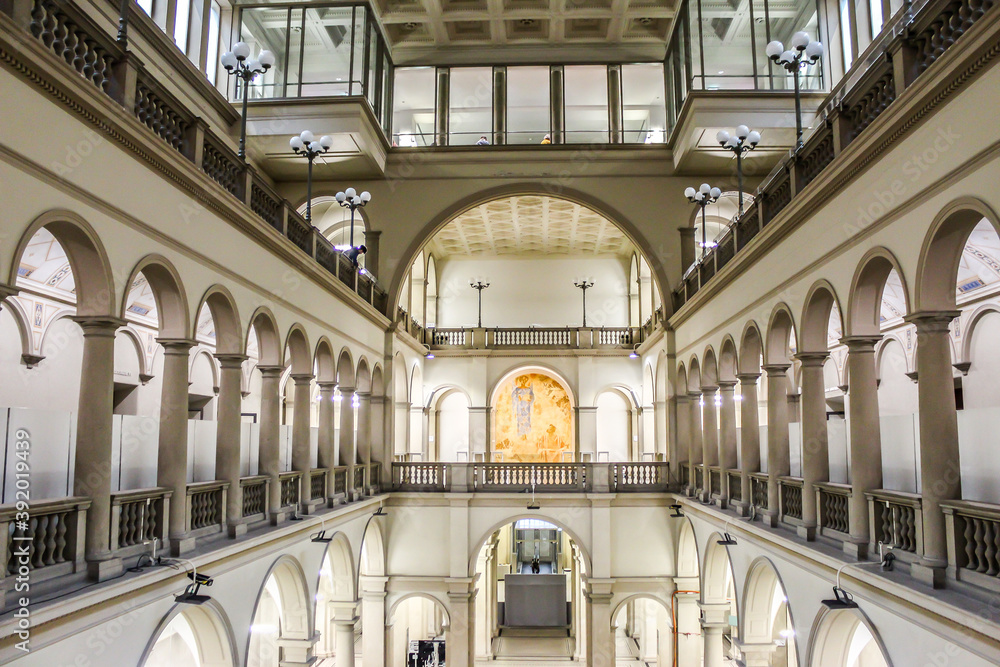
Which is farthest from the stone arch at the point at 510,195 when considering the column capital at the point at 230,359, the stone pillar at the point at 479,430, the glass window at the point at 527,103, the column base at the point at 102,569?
the column base at the point at 102,569

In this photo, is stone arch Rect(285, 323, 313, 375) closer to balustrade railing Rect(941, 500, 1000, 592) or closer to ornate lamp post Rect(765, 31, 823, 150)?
ornate lamp post Rect(765, 31, 823, 150)

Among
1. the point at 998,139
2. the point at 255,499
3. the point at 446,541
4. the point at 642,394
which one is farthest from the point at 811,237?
the point at 642,394

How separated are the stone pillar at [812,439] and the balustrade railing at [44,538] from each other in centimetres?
947

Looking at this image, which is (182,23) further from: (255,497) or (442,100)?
(255,497)

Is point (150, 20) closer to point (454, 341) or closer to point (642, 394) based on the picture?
point (454, 341)

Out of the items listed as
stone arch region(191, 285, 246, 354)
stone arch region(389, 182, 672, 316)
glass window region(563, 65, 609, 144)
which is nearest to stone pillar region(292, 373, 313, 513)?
stone arch region(191, 285, 246, 354)

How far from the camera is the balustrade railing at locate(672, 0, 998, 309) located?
24.1 feet

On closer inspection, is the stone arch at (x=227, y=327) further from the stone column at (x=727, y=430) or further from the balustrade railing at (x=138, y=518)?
the stone column at (x=727, y=430)

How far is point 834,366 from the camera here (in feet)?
71.9

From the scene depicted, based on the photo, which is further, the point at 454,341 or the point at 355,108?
the point at 454,341

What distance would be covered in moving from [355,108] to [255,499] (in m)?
11.1

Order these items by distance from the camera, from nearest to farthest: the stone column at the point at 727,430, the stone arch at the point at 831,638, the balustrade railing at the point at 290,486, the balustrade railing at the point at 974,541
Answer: the balustrade railing at the point at 974,541, the stone arch at the point at 831,638, the balustrade railing at the point at 290,486, the stone column at the point at 727,430

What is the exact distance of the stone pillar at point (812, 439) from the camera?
11227 mm

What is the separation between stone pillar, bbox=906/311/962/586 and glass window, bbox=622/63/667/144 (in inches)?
650
